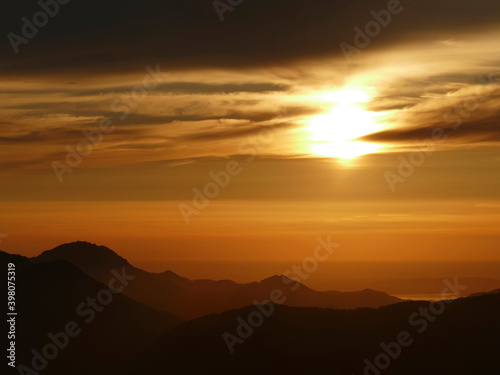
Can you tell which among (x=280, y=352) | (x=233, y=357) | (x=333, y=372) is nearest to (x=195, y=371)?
(x=233, y=357)

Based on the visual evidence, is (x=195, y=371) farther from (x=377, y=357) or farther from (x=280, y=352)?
(x=377, y=357)

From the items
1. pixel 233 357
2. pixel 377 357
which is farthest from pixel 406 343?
pixel 233 357

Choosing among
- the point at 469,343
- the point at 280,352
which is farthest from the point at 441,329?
the point at 280,352

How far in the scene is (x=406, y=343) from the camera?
189m

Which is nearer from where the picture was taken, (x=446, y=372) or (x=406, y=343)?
(x=446, y=372)

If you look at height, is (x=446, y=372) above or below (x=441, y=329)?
below

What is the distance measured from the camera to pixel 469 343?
182 m

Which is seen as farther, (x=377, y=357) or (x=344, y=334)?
(x=344, y=334)

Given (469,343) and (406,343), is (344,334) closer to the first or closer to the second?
(406,343)

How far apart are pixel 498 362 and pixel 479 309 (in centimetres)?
2609

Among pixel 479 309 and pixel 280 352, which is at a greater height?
pixel 479 309

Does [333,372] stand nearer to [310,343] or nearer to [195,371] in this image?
[310,343]

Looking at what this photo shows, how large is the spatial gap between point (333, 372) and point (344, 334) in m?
19.5

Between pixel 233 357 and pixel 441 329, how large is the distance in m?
59.3
